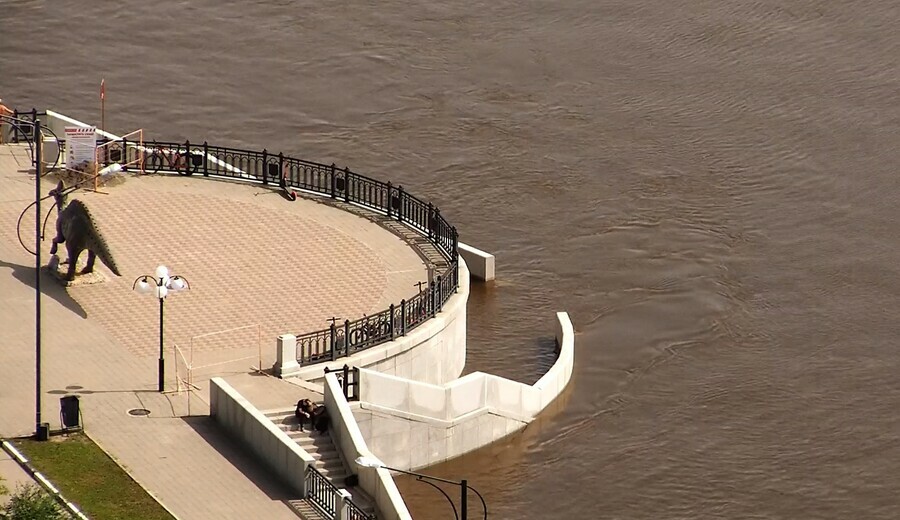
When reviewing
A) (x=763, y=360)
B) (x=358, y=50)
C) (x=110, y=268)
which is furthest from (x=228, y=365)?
(x=358, y=50)

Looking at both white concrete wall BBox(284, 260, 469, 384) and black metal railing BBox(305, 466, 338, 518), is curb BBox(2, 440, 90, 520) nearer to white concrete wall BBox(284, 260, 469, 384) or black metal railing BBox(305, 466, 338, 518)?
black metal railing BBox(305, 466, 338, 518)

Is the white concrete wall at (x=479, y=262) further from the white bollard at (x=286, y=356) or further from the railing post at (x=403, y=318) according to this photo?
the white bollard at (x=286, y=356)

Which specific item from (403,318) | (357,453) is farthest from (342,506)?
(403,318)

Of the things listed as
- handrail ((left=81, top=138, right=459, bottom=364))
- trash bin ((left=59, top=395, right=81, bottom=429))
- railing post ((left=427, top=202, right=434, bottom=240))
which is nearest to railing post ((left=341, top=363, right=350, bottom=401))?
handrail ((left=81, top=138, right=459, bottom=364))

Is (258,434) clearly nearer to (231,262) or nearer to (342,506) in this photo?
(342,506)

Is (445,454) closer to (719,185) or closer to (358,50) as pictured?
(719,185)
